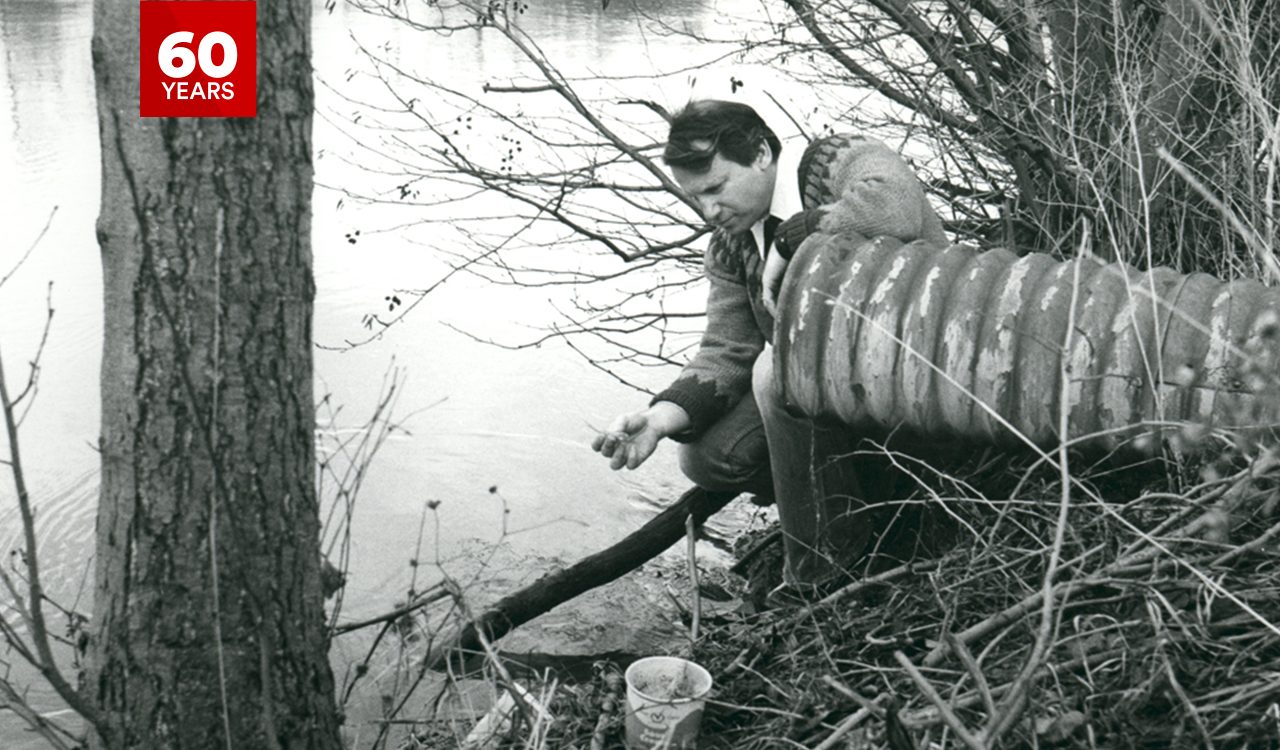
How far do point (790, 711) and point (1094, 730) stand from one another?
631 mm

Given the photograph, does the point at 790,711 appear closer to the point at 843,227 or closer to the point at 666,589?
the point at 843,227

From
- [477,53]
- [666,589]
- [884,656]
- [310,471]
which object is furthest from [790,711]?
[477,53]

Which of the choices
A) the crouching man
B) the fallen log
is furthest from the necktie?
the fallen log

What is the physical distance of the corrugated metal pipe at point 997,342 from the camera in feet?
9.20

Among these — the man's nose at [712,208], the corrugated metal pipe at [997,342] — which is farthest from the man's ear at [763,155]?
the corrugated metal pipe at [997,342]

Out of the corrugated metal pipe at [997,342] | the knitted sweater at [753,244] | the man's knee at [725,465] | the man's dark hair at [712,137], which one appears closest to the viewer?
the corrugated metal pipe at [997,342]

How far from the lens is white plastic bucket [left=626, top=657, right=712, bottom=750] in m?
2.66

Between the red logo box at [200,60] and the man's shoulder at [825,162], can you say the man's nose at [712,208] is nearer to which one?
the man's shoulder at [825,162]

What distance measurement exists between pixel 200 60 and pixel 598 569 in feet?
8.80

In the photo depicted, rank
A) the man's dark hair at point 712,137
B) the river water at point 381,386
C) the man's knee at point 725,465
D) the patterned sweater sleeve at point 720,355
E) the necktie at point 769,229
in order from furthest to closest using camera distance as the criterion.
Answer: the river water at point 381,386, the man's knee at point 725,465, the patterned sweater sleeve at point 720,355, the necktie at point 769,229, the man's dark hair at point 712,137

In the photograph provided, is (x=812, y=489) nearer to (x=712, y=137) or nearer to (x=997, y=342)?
(x=997, y=342)

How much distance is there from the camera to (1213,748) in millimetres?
2117

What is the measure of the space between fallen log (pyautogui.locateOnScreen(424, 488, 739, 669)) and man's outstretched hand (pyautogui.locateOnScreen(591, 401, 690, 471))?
62cm

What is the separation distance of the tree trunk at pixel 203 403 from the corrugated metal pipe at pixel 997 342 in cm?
103
